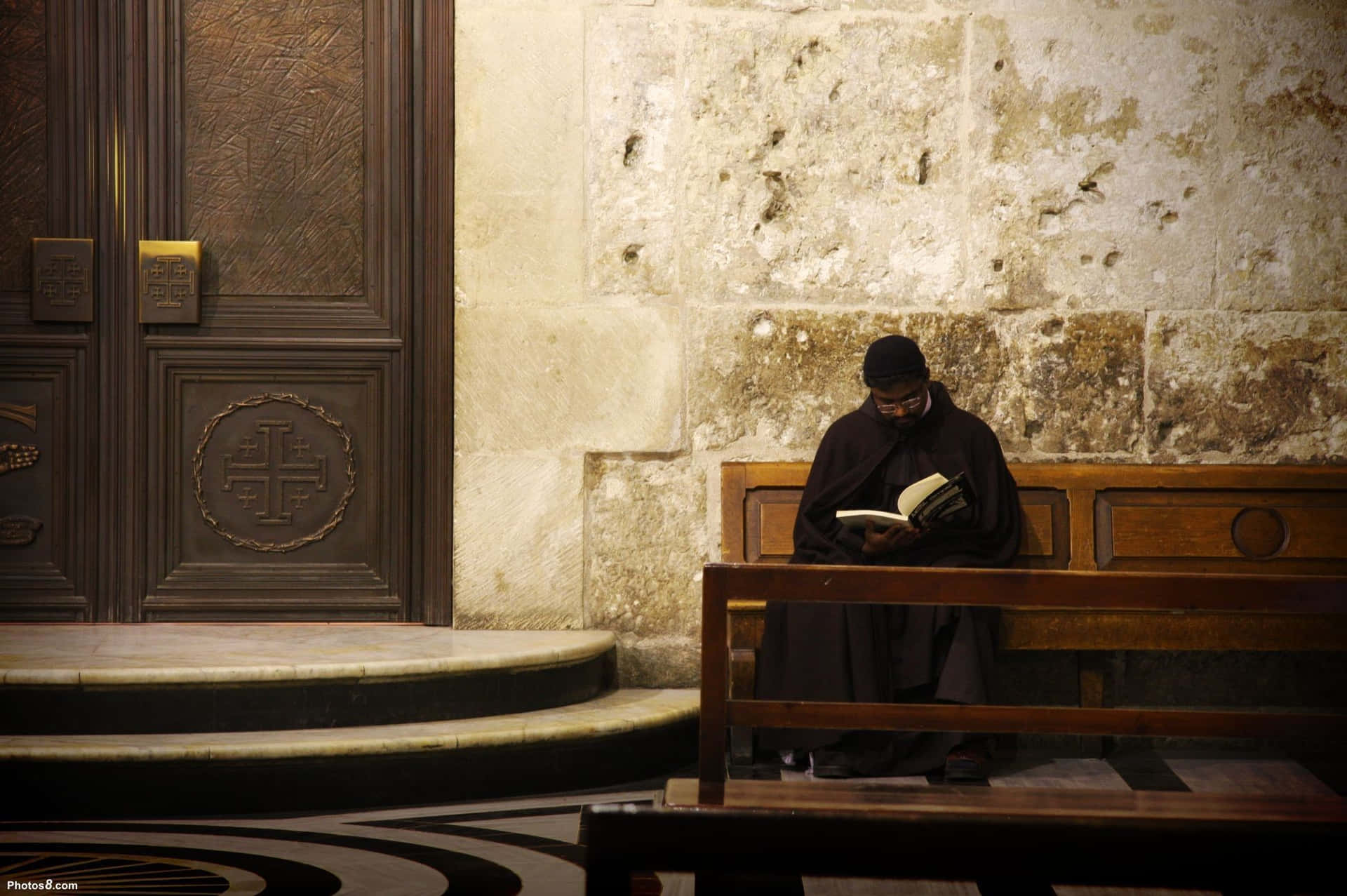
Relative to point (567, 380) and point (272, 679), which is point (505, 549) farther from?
point (272, 679)

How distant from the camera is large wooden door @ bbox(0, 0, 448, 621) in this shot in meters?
5.34

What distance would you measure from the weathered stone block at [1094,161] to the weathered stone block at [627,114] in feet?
3.87

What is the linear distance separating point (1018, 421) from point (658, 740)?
188cm

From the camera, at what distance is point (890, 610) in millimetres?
4633

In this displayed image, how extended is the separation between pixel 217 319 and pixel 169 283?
0.72 feet

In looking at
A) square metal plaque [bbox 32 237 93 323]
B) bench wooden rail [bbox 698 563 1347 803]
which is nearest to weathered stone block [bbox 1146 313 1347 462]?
bench wooden rail [bbox 698 563 1347 803]

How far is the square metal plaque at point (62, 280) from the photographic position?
5309 millimetres

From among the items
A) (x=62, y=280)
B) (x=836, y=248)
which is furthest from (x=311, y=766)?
(x=836, y=248)

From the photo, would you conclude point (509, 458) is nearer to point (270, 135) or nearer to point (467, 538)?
point (467, 538)

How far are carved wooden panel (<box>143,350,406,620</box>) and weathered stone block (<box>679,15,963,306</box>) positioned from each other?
1.44 metres

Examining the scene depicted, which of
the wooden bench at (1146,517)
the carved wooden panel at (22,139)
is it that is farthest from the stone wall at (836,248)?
the carved wooden panel at (22,139)

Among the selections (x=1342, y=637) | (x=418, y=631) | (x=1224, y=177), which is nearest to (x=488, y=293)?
(x=418, y=631)

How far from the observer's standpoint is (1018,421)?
5.32 meters

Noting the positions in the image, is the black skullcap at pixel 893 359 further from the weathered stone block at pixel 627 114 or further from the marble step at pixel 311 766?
the marble step at pixel 311 766
